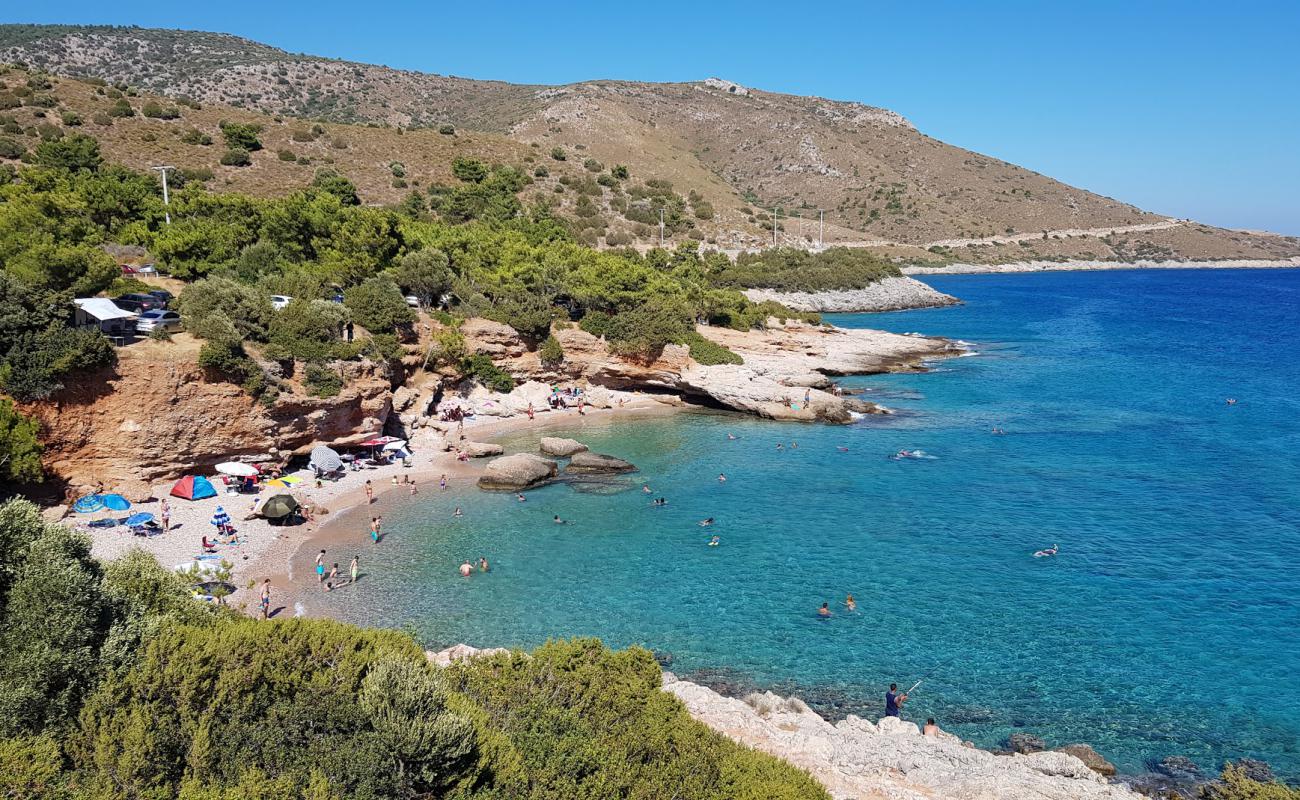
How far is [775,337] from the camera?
190 feet

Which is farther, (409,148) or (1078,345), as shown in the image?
(409,148)

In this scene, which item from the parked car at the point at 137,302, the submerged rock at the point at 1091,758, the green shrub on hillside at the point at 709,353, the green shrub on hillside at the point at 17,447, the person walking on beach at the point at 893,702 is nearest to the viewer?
the submerged rock at the point at 1091,758

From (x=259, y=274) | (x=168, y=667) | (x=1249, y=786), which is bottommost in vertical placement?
(x=1249, y=786)

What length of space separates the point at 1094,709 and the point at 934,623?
449cm

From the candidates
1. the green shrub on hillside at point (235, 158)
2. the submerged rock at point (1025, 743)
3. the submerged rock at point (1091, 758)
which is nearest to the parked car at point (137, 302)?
the submerged rock at point (1025, 743)

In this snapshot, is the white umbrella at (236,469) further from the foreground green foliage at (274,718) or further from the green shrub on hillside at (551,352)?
the green shrub on hillside at (551,352)

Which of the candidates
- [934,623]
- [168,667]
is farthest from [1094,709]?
[168,667]

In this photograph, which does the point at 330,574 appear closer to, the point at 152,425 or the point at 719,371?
the point at 152,425

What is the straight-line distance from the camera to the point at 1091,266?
170 meters

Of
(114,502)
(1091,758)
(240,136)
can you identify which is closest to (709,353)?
(114,502)

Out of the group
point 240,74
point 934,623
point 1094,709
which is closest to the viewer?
point 1094,709

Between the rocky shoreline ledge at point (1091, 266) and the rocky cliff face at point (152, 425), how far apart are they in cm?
12622

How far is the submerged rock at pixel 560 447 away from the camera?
35.8m

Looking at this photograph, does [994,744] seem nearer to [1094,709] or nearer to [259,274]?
[1094,709]
